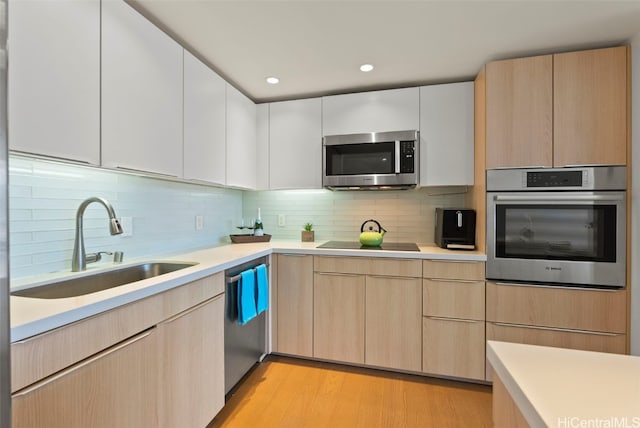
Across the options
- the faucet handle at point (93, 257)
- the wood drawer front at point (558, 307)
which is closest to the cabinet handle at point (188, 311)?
the faucet handle at point (93, 257)

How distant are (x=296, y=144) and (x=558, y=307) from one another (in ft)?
7.41

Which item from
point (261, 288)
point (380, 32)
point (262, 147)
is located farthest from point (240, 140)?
point (380, 32)

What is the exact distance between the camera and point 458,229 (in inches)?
87.0

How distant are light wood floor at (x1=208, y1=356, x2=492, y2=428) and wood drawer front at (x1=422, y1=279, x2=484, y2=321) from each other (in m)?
0.51

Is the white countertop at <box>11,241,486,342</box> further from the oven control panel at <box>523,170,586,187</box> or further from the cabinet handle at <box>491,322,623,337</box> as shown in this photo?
the oven control panel at <box>523,170,586,187</box>

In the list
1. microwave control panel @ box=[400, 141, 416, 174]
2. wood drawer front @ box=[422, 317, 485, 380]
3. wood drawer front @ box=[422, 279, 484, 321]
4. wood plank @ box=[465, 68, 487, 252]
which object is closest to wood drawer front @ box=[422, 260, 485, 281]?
wood drawer front @ box=[422, 279, 484, 321]

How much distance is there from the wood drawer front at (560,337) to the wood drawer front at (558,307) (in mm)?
35

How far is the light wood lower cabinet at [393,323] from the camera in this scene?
211 centimetres

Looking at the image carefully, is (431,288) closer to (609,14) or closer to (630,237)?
(630,237)

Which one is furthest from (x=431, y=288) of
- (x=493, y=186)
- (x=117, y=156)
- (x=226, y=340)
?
(x=117, y=156)

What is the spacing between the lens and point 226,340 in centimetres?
178

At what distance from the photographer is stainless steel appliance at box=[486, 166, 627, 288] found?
71.1 inches

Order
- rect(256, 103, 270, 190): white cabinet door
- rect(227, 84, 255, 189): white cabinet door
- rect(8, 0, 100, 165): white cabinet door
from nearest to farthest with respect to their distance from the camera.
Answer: rect(8, 0, 100, 165): white cabinet door, rect(227, 84, 255, 189): white cabinet door, rect(256, 103, 270, 190): white cabinet door

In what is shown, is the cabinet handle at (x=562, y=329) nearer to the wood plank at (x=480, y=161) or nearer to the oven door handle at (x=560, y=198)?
the wood plank at (x=480, y=161)
